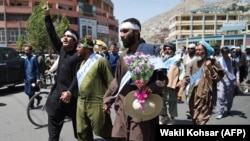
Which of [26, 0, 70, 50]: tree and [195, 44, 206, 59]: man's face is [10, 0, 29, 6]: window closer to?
[26, 0, 70, 50]: tree

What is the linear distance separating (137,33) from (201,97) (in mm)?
2092

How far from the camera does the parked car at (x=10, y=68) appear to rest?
1174 centimetres

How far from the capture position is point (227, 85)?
7941 mm

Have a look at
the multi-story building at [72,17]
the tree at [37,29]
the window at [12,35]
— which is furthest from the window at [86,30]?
the tree at [37,29]

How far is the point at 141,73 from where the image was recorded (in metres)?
3.02

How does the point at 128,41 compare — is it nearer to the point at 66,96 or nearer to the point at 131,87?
the point at 131,87

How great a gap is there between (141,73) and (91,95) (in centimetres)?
147

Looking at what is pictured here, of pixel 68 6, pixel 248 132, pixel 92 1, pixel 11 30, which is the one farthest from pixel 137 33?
pixel 92 1

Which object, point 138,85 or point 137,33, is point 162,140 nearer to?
point 138,85

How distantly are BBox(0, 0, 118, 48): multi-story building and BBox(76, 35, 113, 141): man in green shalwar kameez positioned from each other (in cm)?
4031

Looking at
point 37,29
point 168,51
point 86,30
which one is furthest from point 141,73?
point 86,30

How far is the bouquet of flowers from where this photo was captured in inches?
118

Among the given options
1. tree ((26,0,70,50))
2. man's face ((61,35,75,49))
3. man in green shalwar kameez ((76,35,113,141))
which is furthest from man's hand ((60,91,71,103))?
tree ((26,0,70,50))

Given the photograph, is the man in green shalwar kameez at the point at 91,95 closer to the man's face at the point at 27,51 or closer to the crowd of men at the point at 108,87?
the crowd of men at the point at 108,87
